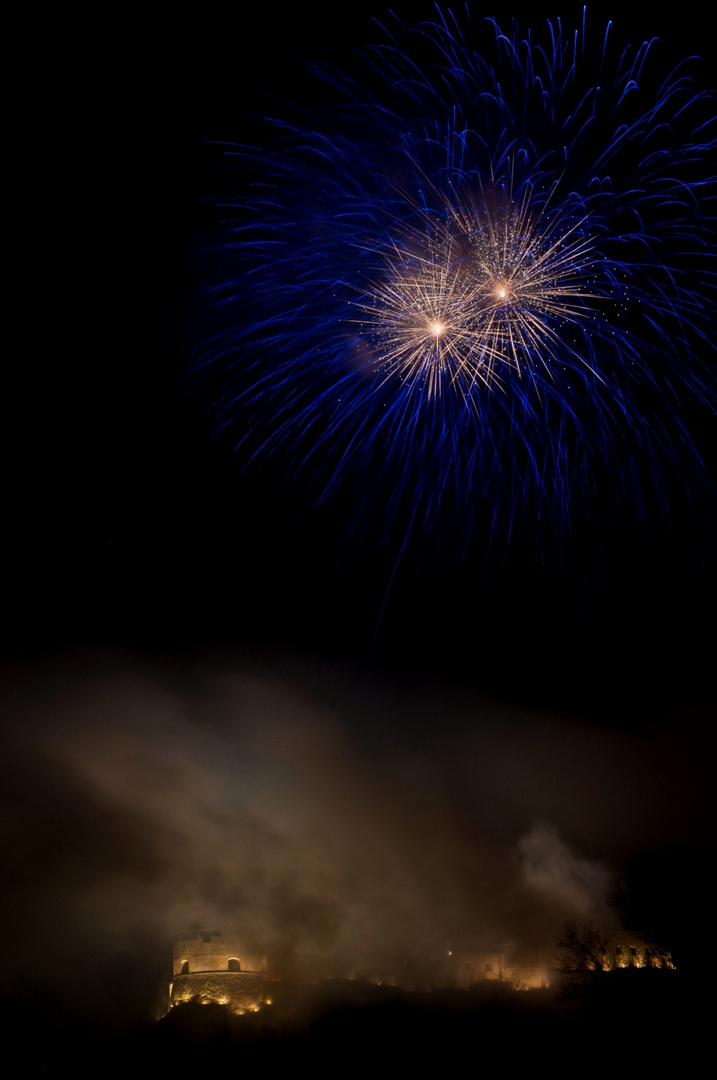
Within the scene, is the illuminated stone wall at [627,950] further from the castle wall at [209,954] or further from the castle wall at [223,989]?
the castle wall at [209,954]

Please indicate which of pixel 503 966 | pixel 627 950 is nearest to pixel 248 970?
pixel 503 966

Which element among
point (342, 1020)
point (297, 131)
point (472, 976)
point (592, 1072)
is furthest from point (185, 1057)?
point (297, 131)

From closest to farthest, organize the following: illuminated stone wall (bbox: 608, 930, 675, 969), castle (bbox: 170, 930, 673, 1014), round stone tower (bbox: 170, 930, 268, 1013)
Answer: illuminated stone wall (bbox: 608, 930, 675, 969)
castle (bbox: 170, 930, 673, 1014)
round stone tower (bbox: 170, 930, 268, 1013)

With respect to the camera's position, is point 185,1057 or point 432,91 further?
point 185,1057

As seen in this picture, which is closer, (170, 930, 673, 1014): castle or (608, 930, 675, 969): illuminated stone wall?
(608, 930, 675, 969): illuminated stone wall

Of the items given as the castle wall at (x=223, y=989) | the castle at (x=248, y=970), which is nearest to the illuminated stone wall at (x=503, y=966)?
the castle at (x=248, y=970)

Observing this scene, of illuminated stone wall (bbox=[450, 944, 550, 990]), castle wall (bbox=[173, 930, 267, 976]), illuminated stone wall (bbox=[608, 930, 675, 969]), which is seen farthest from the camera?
illuminated stone wall (bbox=[450, 944, 550, 990])

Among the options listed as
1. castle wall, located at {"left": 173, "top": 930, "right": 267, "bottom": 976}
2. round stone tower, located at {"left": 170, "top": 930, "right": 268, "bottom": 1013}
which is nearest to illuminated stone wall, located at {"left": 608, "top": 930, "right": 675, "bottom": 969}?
round stone tower, located at {"left": 170, "top": 930, "right": 268, "bottom": 1013}

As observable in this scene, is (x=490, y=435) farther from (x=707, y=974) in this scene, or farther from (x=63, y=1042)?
(x=63, y=1042)

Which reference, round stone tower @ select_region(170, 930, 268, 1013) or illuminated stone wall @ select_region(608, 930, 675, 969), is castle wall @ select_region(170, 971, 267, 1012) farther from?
illuminated stone wall @ select_region(608, 930, 675, 969)
